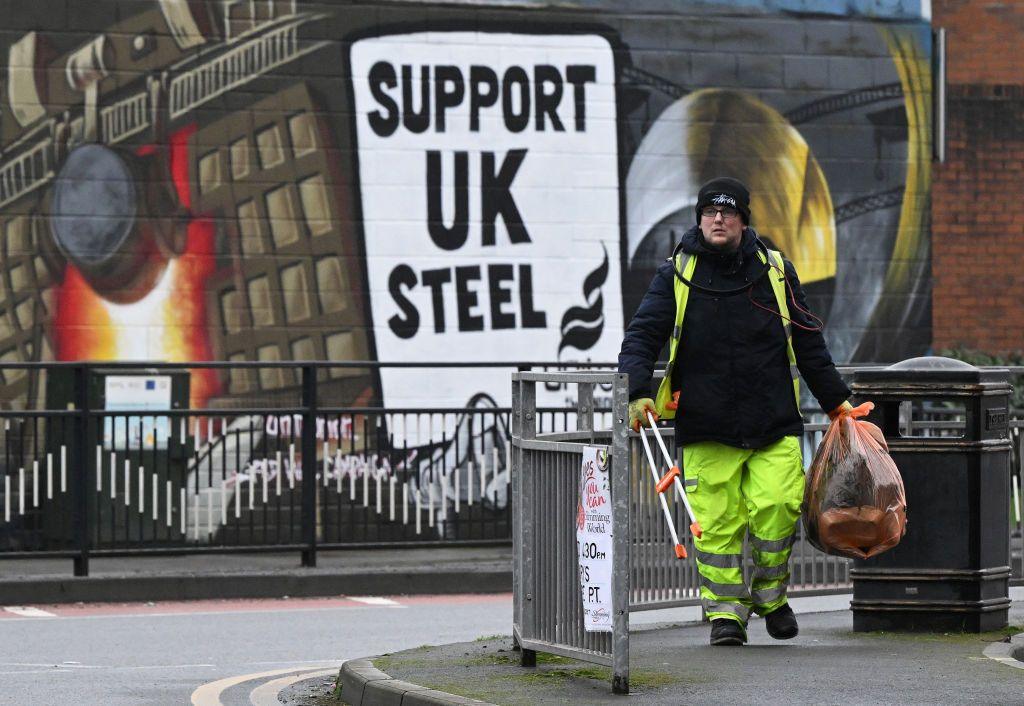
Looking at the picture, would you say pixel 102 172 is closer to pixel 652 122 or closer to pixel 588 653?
pixel 652 122

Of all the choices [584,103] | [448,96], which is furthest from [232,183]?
[584,103]

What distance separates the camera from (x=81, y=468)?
492 inches

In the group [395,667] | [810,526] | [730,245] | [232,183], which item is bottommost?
[395,667]

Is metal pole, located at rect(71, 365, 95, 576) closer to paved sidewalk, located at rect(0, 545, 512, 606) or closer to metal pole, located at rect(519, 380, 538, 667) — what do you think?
paved sidewalk, located at rect(0, 545, 512, 606)

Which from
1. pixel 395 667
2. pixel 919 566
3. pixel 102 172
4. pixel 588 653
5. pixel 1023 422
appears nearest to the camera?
pixel 588 653

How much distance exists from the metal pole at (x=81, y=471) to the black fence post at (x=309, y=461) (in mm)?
1439

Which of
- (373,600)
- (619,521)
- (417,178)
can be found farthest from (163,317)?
(619,521)

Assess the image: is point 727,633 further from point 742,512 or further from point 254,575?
point 254,575

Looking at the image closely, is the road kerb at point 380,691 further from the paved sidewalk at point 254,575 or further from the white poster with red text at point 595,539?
the paved sidewalk at point 254,575

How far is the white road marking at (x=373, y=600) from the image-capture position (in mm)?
12406

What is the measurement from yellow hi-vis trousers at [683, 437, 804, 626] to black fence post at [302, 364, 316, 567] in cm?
536

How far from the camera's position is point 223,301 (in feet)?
51.2

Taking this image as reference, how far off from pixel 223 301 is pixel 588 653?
29.7ft

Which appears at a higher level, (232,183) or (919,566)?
(232,183)
